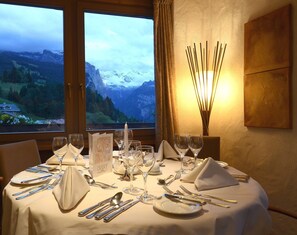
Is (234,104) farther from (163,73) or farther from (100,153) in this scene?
(100,153)

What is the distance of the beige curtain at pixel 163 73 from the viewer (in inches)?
122

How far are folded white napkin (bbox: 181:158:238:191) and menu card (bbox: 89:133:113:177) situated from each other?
403mm

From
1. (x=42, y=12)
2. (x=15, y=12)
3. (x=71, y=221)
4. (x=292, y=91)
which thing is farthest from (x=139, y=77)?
(x=71, y=221)

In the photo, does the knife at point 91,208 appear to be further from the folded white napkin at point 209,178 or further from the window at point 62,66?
the window at point 62,66

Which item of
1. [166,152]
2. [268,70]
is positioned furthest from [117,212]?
[268,70]

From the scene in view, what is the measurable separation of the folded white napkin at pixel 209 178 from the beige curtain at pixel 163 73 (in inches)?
72.2

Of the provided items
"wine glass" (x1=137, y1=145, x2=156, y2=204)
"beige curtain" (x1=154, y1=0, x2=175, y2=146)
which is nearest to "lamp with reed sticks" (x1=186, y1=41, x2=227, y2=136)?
"beige curtain" (x1=154, y1=0, x2=175, y2=146)

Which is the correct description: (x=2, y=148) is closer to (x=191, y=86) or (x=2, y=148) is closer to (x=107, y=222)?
(x=107, y=222)

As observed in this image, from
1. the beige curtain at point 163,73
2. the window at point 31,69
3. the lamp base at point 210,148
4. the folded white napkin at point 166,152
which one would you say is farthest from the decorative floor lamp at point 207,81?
the window at point 31,69

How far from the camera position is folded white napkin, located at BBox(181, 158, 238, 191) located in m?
1.15

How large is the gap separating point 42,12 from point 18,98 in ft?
3.18

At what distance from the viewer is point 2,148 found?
66.9 inches

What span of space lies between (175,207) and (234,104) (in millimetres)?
1942

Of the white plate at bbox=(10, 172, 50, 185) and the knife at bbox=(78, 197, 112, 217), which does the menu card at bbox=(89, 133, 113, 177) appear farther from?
the knife at bbox=(78, 197, 112, 217)
